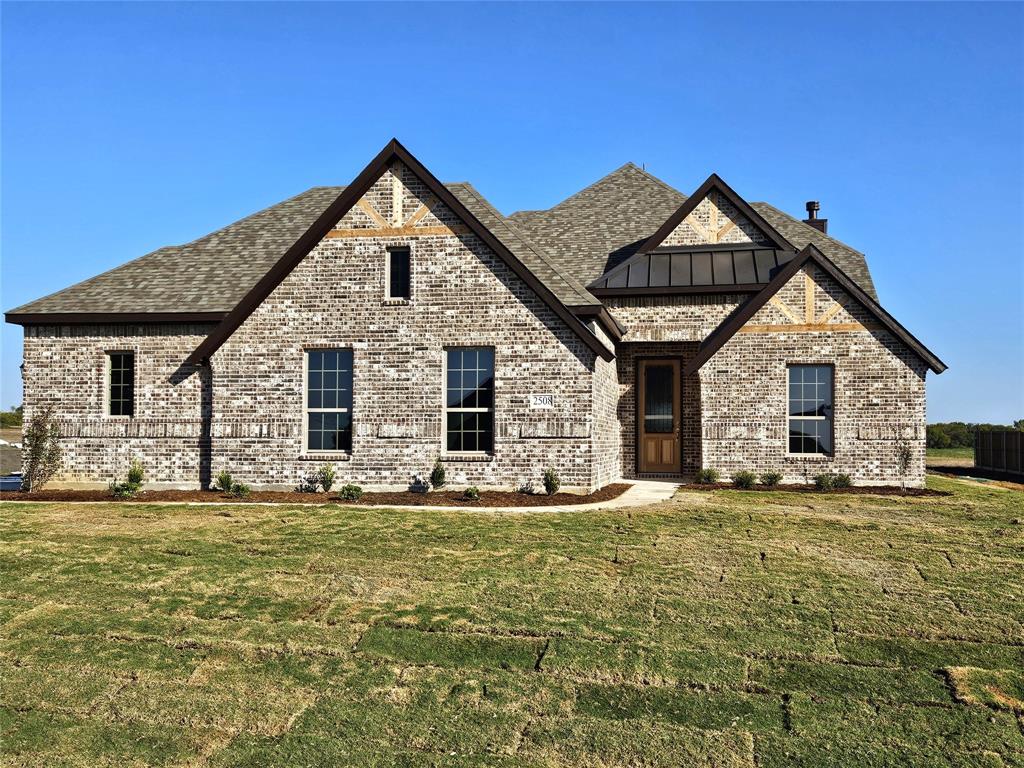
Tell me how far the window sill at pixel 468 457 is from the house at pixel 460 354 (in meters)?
0.04

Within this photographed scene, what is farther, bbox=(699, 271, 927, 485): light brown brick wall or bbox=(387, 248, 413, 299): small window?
bbox=(699, 271, 927, 485): light brown brick wall

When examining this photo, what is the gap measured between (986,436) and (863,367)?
14699 mm

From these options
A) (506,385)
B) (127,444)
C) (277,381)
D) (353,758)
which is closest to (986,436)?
(506,385)

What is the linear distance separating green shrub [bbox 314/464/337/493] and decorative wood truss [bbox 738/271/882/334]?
401 inches

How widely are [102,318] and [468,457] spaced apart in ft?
29.8

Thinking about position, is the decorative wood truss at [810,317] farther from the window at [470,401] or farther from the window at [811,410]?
the window at [470,401]

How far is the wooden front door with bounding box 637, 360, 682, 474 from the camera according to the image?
20.7m

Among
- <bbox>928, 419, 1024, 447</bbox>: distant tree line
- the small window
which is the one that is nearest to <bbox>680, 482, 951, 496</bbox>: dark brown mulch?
the small window

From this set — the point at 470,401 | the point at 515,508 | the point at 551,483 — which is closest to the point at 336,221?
the point at 470,401

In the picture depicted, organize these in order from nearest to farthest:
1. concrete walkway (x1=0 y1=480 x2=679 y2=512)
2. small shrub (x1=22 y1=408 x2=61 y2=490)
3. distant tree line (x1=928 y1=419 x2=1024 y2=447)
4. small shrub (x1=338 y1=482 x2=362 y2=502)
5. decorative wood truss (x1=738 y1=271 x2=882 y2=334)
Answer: concrete walkway (x1=0 y1=480 x2=679 y2=512), small shrub (x1=338 y1=482 x2=362 y2=502), small shrub (x1=22 y1=408 x2=61 y2=490), decorative wood truss (x1=738 y1=271 x2=882 y2=334), distant tree line (x1=928 y1=419 x2=1024 y2=447)

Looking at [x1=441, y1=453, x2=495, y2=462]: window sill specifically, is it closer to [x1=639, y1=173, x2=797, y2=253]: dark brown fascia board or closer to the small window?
the small window

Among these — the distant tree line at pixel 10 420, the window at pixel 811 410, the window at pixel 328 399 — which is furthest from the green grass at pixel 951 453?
the distant tree line at pixel 10 420

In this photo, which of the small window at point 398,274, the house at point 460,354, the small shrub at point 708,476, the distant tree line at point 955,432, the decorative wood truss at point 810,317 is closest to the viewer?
the house at point 460,354

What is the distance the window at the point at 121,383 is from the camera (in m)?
18.7
